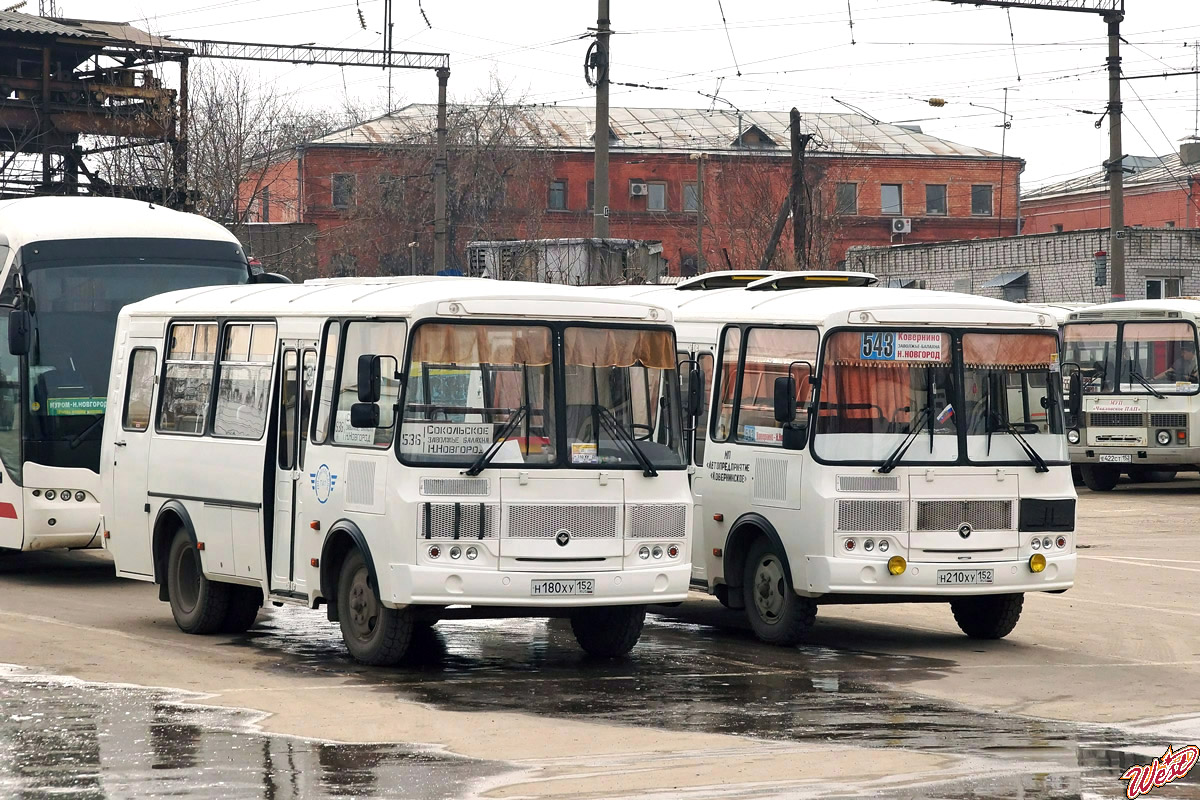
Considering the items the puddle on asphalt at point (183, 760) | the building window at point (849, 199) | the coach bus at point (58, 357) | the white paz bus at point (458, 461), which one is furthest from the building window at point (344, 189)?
the puddle on asphalt at point (183, 760)

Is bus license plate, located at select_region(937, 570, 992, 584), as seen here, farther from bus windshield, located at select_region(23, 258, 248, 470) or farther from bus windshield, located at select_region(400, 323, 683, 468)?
bus windshield, located at select_region(23, 258, 248, 470)

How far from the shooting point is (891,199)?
83.9 metres

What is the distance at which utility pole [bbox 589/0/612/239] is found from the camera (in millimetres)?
28391

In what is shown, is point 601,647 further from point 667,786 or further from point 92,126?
point 92,126

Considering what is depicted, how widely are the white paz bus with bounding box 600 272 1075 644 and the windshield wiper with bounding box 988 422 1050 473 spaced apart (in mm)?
14

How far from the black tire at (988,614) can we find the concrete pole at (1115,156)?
2124cm

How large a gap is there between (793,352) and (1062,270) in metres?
39.5

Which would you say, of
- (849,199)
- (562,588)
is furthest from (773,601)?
(849,199)

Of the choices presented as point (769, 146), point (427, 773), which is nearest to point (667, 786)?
point (427, 773)

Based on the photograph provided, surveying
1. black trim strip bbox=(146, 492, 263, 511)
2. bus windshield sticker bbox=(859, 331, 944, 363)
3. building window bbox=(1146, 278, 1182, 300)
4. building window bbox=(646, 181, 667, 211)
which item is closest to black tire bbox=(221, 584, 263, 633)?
black trim strip bbox=(146, 492, 263, 511)

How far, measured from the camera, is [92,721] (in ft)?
33.7

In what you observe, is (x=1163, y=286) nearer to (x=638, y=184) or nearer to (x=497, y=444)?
(x=638, y=184)

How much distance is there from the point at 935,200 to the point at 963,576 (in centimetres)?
7321

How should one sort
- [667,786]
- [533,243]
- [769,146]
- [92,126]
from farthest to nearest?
[769,146]
[92,126]
[533,243]
[667,786]
